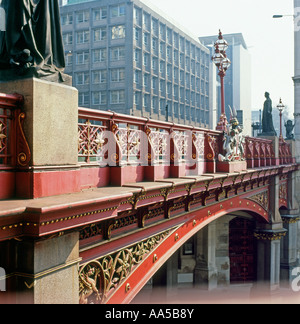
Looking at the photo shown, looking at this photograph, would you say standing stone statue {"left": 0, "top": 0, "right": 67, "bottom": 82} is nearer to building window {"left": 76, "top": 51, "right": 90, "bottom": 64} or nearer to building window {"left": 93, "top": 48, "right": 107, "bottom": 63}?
building window {"left": 93, "top": 48, "right": 107, "bottom": 63}

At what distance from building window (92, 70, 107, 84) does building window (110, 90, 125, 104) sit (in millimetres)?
2201

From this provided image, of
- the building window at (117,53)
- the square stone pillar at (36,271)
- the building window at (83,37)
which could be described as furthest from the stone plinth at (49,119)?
the building window at (83,37)

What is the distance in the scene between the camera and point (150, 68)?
56688mm

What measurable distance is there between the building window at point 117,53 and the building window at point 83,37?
4.45 metres

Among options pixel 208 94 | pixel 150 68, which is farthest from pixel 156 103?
pixel 208 94

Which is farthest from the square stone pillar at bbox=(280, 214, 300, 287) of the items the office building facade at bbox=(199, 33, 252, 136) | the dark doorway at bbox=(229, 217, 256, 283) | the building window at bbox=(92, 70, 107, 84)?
the office building facade at bbox=(199, 33, 252, 136)

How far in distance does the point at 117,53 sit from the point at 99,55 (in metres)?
2.86

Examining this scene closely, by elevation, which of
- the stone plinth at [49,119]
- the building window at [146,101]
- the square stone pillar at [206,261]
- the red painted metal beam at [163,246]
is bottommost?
the square stone pillar at [206,261]

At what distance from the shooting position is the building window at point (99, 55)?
2120 inches

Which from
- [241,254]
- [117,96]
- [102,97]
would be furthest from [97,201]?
[102,97]

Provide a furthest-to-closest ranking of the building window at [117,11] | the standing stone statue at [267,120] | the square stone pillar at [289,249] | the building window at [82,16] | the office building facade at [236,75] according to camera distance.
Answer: the office building facade at [236,75] < the building window at [82,16] < the building window at [117,11] < the square stone pillar at [289,249] < the standing stone statue at [267,120]

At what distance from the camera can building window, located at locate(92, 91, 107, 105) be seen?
5356cm

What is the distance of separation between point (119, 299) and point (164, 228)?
7.40ft

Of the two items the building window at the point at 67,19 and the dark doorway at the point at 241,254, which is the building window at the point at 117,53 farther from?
the dark doorway at the point at 241,254
